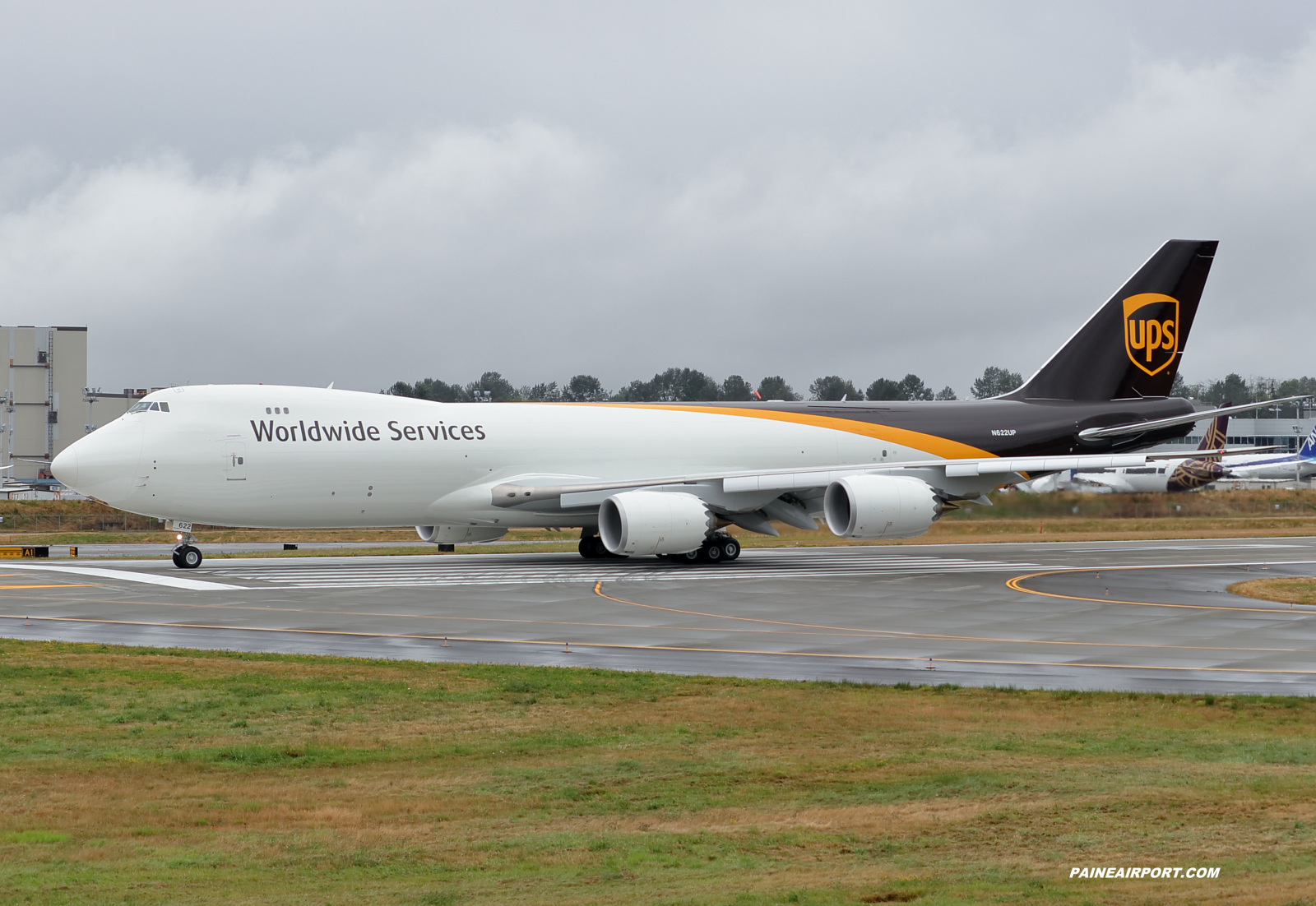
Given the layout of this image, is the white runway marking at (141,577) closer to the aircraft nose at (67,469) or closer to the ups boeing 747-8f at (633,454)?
the ups boeing 747-8f at (633,454)

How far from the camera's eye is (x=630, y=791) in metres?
11.4

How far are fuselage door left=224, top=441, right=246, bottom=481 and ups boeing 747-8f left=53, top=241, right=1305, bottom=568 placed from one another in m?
0.04

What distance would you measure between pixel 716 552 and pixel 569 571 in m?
4.96

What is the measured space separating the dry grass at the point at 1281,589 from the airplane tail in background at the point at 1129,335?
13.5 m

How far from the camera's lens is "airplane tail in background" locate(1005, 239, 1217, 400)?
44.9 metres

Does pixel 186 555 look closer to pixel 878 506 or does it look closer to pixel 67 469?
pixel 67 469

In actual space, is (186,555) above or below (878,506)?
below

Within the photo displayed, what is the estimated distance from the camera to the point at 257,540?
54844 millimetres

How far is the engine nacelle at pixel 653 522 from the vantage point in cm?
3522

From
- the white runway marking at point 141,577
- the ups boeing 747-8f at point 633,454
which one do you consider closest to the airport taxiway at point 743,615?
the white runway marking at point 141,577

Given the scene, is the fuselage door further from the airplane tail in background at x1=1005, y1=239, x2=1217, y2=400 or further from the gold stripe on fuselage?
the airplane tail in background at x1=1005, y1=239, x2=1217, y2=400

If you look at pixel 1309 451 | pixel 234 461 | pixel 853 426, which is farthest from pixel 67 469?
pixel 1309 451

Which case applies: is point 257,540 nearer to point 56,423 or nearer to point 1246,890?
point 1246,890

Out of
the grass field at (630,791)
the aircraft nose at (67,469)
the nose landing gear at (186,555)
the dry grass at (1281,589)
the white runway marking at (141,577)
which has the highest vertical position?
the aircraft nose at (67,469)
